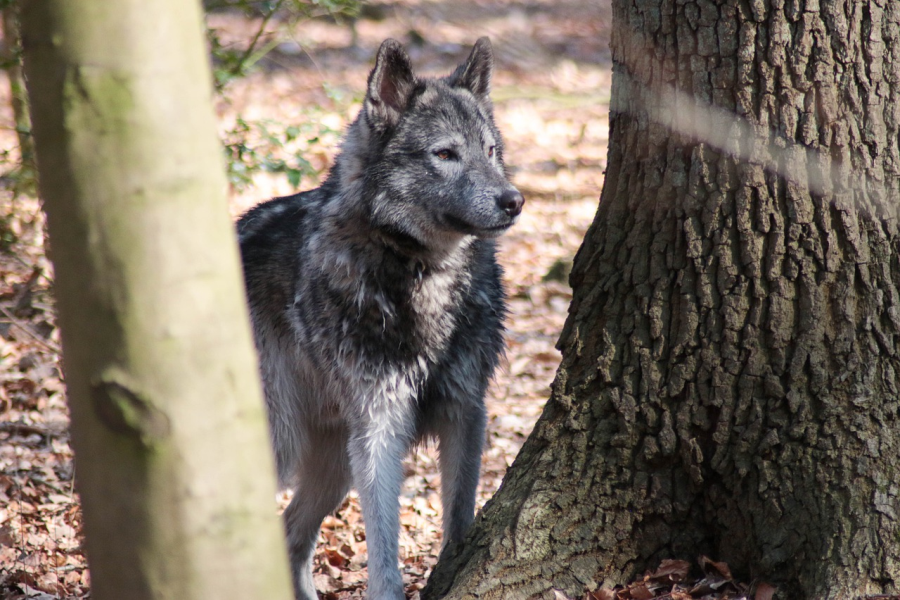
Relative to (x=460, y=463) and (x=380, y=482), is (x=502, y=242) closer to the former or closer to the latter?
(x=460, y=463)

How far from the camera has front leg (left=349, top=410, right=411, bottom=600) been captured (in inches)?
152

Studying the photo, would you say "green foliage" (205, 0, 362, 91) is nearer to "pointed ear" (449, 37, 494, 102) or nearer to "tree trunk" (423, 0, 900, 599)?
"pointed ear" (449, 37, 494, 102)

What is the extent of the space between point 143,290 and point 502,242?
7.54m

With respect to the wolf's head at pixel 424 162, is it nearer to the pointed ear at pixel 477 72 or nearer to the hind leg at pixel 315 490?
the pointed ear at pixel 477 72

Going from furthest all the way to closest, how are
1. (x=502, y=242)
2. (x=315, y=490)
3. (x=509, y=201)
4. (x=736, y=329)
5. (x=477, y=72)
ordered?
(x=502, y=242) → (x=315, y=490) → (x=477, y=72) → (x=509, y=201) → (x=736, y=329)

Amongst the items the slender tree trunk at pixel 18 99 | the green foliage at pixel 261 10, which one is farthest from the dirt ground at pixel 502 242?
the slender tree trunk at pixel 18 99

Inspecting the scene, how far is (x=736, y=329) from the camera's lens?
3189 mm

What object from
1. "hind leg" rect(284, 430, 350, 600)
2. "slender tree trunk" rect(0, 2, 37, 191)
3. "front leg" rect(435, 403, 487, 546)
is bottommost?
"hind leg" rect(284, 430, 350, 600)

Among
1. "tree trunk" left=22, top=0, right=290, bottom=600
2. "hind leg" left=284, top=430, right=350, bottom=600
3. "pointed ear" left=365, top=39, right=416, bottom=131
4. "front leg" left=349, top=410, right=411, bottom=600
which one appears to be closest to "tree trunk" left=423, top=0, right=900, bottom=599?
"front leg" left=349, top=410, right=411, bottom=600

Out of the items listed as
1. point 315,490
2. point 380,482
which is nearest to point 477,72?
point 380,482

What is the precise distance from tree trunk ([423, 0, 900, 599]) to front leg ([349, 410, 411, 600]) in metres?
0.46

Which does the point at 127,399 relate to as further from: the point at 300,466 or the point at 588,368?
the point at 300,466

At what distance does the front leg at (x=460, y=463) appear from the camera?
4145 mm

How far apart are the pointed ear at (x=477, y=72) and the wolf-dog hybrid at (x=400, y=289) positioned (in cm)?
1
